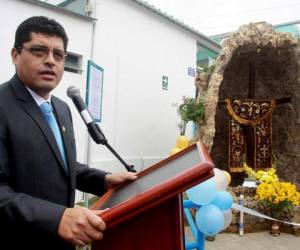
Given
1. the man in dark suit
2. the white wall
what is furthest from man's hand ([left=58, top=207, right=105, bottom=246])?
the white wall

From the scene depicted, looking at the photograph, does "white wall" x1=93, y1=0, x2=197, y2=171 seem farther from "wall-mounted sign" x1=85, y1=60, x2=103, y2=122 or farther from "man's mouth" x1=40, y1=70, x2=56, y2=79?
"man's mouth" x1=40, y1=70, x2=56, y2=79

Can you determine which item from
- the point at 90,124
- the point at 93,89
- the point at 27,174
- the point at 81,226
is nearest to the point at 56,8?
the point at 93,89

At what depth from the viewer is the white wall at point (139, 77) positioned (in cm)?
644

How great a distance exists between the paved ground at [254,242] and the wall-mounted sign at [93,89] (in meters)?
2.63

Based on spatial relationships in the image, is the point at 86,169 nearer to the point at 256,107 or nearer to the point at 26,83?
the point at 26,83

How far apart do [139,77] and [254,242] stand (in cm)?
428

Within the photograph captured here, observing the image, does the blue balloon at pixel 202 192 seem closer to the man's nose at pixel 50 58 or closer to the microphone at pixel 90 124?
the microphone at pixel 90 124

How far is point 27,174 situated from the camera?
3.46ft

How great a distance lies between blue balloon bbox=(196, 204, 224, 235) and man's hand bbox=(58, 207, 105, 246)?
2300 mm

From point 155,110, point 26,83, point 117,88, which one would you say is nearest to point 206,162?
point 26,83

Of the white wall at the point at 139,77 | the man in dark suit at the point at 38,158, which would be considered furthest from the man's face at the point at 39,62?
the white wall at the point at 139,77

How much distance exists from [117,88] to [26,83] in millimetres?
5508

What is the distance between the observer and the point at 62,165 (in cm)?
116

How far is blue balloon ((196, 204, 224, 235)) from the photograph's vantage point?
2910 mm
